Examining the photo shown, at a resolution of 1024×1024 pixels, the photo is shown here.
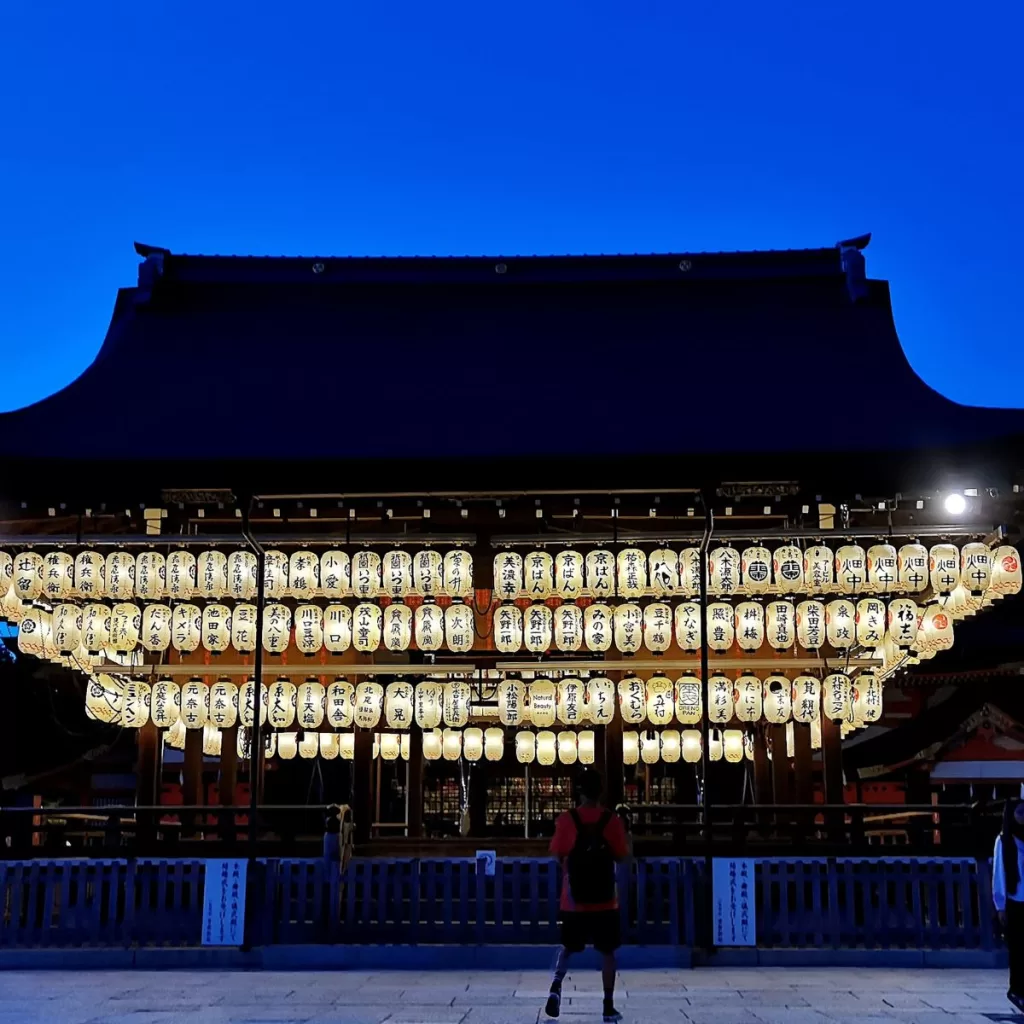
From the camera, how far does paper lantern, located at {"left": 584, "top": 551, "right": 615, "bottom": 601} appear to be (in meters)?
13.4

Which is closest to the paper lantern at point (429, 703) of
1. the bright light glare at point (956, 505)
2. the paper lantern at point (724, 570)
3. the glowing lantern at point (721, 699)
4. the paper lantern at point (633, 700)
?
the paper lantern at point (633, 700)

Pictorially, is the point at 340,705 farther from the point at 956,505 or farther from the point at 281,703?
the point at 956,505

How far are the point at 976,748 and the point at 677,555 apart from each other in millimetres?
13145

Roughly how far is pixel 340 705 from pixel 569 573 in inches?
127

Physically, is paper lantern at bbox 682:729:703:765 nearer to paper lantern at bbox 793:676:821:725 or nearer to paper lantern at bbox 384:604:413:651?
paper lantern at bbox 793:676:821:725

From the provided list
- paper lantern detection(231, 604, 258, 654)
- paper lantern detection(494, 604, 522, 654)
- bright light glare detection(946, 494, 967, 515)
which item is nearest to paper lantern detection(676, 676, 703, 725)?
paper lantern detection(494, 604, 522, 654)

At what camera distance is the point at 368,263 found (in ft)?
57.5

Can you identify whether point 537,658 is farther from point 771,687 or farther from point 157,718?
point 157,718

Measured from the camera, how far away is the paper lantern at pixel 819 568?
13.2 meters

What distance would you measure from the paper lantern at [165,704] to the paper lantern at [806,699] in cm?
743

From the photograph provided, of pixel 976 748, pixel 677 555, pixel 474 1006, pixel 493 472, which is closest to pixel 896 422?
pixel 677 555

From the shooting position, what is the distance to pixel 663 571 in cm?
1342

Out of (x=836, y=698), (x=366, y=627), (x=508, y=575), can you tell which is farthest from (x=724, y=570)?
(x=366, y=627)

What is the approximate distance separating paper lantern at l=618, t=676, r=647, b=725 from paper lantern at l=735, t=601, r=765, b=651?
4.50 feet
